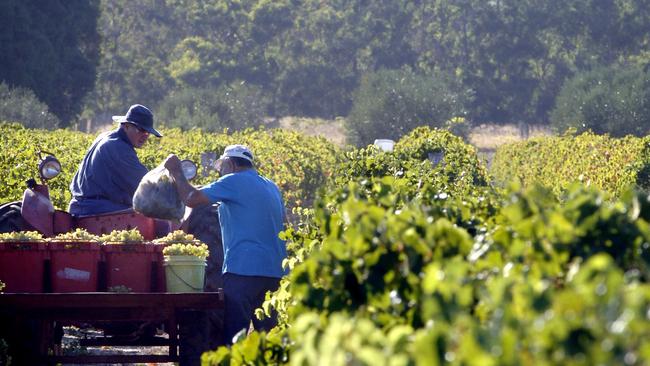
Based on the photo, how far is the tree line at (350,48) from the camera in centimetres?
7062

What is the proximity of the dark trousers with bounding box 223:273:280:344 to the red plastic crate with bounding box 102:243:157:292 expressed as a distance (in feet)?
1.69

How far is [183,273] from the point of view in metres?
7.60

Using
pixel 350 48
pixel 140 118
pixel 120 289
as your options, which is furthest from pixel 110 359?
pixel 350 48

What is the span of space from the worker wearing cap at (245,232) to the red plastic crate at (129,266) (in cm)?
45

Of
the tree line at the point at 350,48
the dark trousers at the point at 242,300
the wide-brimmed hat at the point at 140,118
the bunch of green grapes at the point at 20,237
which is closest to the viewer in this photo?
the bunch of green grapes at the point at 20,237

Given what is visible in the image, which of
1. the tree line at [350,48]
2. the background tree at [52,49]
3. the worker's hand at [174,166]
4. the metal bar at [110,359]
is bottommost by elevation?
the metal bar at [110,359]

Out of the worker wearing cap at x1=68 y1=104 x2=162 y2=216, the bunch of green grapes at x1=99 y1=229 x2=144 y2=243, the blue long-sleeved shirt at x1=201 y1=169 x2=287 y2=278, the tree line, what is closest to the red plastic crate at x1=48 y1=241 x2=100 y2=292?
the bunch of green grapes at x1=99 y1=229 x2=144 y2=243

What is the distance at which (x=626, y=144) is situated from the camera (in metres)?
28.7

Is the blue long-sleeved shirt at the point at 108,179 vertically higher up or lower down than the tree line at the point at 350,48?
lower down

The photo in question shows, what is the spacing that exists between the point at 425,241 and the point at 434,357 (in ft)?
4.22

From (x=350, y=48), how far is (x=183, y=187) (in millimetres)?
67837

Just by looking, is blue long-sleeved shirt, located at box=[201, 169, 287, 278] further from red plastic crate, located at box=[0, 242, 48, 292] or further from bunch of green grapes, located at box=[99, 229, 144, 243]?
red plastic crate, located at box=[0, 242, 48, 292]

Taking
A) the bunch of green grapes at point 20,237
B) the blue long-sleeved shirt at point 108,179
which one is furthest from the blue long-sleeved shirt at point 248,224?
the bunch of green grapes at point 20,237

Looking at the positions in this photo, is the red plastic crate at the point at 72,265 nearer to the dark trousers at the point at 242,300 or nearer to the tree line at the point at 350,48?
the dark trousers at the point at 242,300
